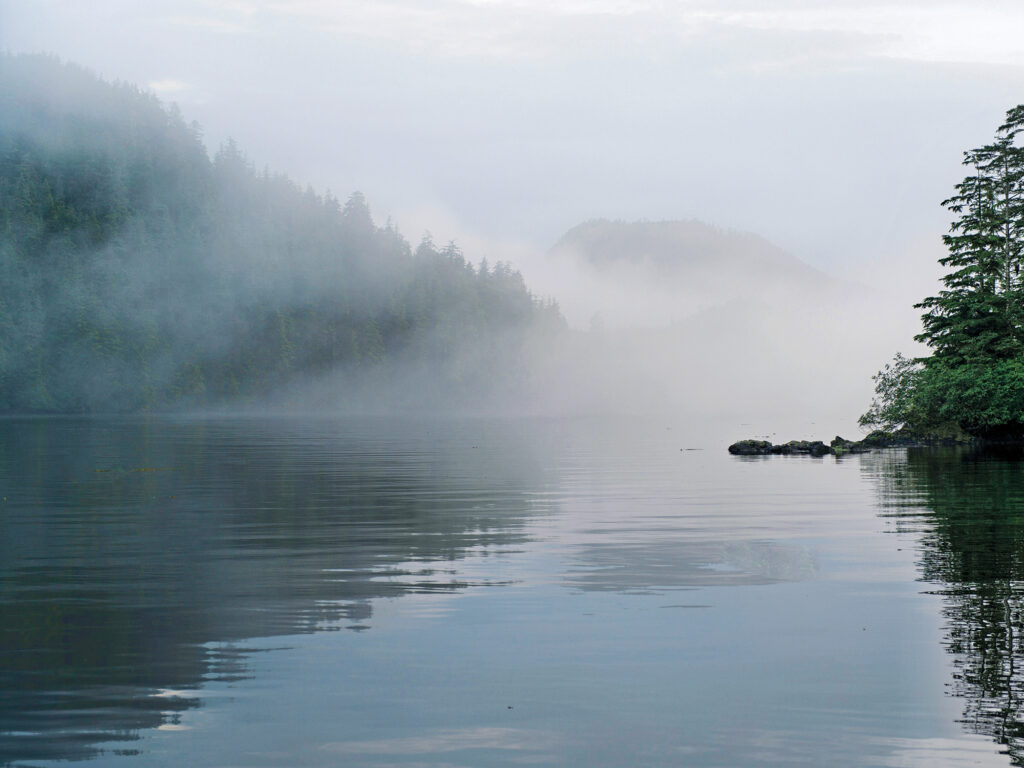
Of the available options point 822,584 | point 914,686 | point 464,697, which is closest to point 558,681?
point 464,697

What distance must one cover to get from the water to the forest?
40.3 metres

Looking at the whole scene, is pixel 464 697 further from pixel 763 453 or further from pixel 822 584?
pixel 763 453

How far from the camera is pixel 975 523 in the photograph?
2602 centimetres

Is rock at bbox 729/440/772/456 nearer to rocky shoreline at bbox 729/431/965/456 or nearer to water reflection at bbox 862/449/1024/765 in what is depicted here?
rocky shoreline at bbox 729/431/965/456

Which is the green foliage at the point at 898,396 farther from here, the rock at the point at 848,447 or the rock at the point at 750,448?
the rock at the point at 750,448

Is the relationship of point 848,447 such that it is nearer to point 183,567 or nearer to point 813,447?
point 813,447

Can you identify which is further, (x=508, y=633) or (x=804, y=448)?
(x=804, y=448)

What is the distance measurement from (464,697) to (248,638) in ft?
12.2

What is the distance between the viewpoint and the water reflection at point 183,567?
11.4 m

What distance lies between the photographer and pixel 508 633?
46.3ft

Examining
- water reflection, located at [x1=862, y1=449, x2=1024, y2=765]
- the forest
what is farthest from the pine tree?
water reflection, located at [x1=862, y1=449, x2=1024, y2=765]

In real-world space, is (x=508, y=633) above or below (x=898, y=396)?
below

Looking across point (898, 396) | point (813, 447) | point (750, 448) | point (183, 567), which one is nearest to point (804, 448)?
point (813, 447)

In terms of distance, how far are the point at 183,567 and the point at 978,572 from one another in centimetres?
1280
